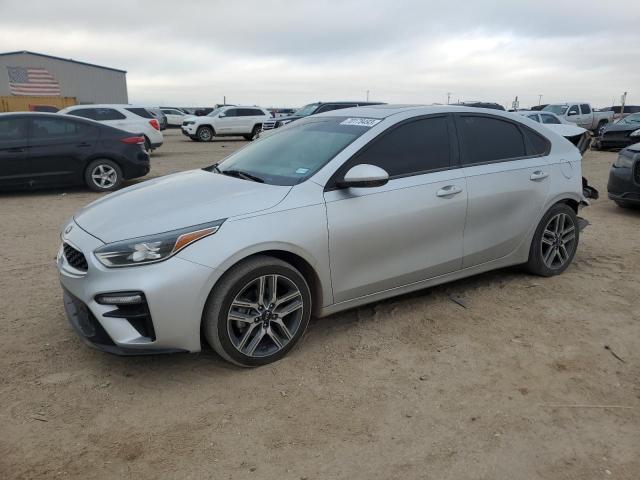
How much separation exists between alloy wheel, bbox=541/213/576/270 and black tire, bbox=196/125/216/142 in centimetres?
2228

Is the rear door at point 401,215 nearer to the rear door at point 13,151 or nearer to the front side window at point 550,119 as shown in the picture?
the rear door at point 13,151

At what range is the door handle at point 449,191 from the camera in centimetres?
390

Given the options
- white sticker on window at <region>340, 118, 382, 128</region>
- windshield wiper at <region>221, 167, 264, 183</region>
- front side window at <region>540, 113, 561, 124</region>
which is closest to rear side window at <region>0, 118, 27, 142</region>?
windshield wiper at <region>221, 167, 264, 183</region>

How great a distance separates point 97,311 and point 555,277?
13.2 ft

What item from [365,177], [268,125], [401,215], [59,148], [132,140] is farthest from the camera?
[268,125]

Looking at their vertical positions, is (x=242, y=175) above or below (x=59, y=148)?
above

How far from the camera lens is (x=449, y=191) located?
12.9ft

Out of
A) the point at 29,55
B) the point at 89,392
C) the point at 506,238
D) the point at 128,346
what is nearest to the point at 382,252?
the point at 506,238

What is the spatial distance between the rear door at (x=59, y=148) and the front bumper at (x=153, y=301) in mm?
6641

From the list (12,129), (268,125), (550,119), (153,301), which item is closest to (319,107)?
(268,125)

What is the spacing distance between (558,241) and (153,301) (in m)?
3.76

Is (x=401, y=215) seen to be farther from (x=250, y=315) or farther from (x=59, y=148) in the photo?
(x=59, y=148)

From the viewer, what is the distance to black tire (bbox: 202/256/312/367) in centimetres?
306

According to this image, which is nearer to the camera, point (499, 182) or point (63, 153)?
point (499, 182)
